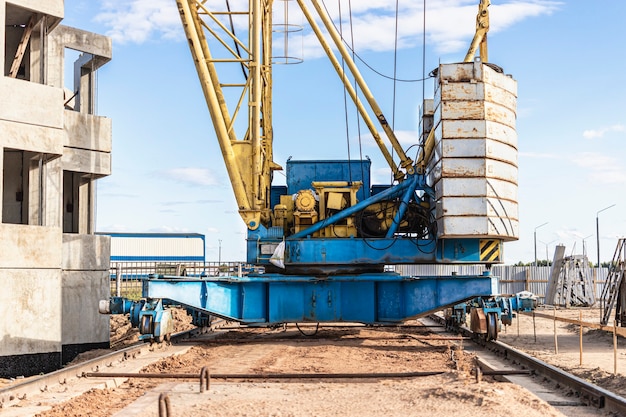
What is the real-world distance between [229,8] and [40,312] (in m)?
7.99

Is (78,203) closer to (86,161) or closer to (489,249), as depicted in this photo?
(86,161)

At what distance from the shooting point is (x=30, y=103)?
605 inches

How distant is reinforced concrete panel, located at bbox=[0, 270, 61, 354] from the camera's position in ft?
48.6

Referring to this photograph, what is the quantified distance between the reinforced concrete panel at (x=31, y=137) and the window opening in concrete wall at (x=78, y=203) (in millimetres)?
3058

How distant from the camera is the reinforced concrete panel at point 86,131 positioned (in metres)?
17.5

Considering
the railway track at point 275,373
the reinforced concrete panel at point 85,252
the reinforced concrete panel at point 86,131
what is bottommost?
the railway track at point 275,373

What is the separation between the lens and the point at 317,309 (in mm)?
15750

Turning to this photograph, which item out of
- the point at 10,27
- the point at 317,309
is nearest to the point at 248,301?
the point at 317,309

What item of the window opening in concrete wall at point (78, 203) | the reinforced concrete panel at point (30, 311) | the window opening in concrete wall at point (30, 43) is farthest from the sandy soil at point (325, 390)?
the window opening in concrete wall at point (30, 43)

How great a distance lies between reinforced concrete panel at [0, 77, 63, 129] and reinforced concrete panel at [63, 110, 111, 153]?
155cm

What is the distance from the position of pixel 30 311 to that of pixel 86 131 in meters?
4.76

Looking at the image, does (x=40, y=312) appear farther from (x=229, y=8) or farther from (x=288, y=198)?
(x=229, y=8)

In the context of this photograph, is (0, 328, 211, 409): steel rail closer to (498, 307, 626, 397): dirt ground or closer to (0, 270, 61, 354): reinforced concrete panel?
(0, 270, 61, 354): reinforced concrete panel

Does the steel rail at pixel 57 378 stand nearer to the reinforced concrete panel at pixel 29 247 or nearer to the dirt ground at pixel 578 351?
the reinforced concrete panel at pixel 29 247
